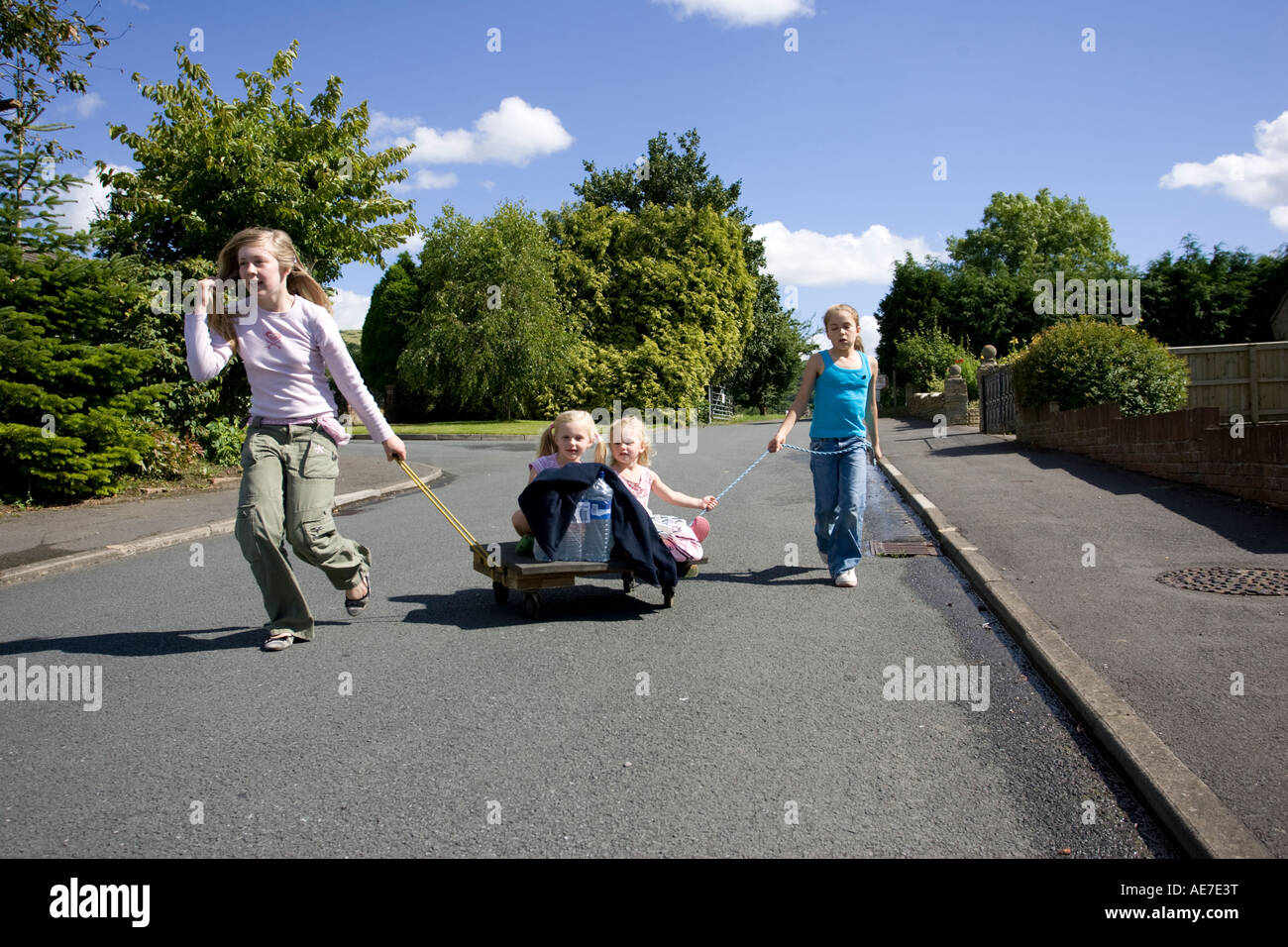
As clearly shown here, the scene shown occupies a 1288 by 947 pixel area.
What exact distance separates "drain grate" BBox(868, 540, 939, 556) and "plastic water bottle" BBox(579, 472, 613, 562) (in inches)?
120

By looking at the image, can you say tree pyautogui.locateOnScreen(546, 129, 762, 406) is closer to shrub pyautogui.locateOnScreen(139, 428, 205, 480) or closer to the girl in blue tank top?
shrub pyautogui.locateOnScreen(139, 428, 205, 480)

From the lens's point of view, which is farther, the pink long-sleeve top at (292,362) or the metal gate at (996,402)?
Result: the metal gate at (996,402)

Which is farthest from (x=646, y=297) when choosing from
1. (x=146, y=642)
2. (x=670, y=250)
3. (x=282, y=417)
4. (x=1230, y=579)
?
(x=282, y=417)

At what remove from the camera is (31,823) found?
3166 millimetres

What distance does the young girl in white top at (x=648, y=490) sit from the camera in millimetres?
6348

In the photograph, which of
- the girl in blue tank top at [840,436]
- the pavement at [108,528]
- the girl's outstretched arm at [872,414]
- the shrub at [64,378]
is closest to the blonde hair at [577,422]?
the girl in blue tank top at [840,436]

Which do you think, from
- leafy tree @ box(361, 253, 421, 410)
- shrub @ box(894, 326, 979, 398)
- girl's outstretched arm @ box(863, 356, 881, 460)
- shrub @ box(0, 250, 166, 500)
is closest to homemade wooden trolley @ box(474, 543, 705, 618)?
girl's outstretched arm @ box(863, 356, 881, 460)

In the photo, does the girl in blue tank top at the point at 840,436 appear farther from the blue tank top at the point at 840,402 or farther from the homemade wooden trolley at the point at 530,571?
the homemade wooden trolley at the point at 530,571

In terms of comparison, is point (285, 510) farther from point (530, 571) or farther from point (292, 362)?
point (530, 571)

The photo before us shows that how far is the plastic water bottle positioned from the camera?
5.88 meters

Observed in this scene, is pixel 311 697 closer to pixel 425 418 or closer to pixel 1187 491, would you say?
pixel 1187 491

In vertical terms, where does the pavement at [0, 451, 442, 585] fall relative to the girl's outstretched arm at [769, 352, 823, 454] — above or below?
below

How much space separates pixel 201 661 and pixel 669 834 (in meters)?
3.15

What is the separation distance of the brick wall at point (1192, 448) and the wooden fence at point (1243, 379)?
597 cm
